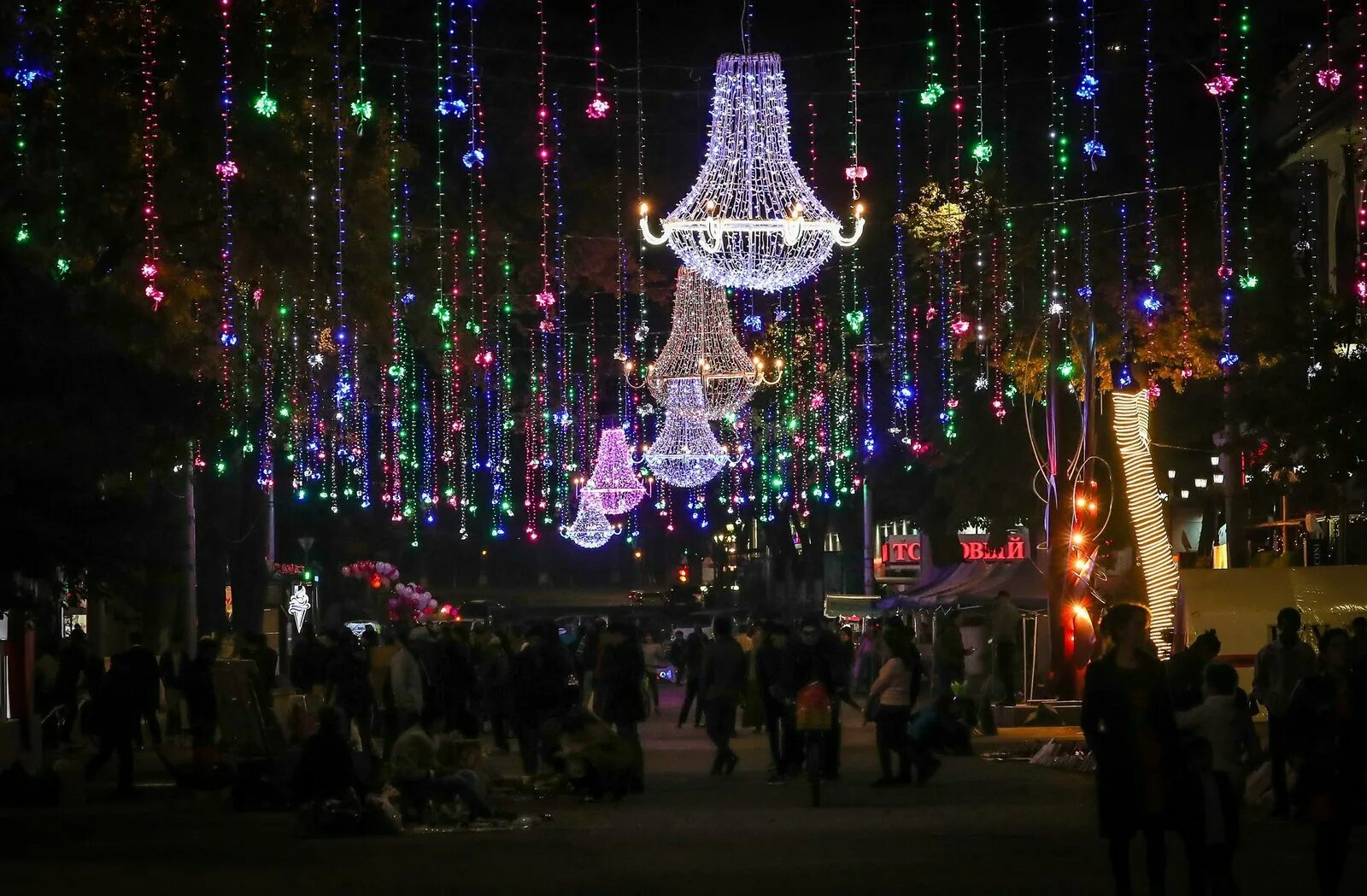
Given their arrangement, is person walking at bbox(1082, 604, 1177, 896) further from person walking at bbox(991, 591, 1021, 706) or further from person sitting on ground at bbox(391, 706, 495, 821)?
person walking at bbox(991, 591, 1021, 706)

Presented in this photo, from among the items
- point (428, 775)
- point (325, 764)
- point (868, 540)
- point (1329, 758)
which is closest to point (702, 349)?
point (428, 775)

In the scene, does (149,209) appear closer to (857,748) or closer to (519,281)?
(857,748)

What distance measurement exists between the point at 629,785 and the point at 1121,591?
1348 cm

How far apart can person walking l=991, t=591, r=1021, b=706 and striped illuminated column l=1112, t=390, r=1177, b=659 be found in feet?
15.9

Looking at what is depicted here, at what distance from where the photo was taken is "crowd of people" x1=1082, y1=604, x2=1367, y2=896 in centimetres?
1035

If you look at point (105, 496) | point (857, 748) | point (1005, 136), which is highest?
point (1005, 136)

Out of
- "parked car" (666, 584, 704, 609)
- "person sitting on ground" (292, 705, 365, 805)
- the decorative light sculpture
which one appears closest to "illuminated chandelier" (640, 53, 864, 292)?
"person sitting on ground" (292, 705, 365, 805)

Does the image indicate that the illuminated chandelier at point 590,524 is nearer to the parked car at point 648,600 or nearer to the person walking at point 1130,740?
the parked car at point 648,600

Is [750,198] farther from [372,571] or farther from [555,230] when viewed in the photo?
[372,571]

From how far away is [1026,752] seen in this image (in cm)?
2431

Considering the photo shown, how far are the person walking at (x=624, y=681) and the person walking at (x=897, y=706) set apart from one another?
227cm

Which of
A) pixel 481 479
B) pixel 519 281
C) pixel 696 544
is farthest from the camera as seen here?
pixel 696 544

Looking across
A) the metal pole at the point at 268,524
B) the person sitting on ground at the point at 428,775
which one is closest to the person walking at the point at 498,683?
the person sitting on ground at the point at 428,775

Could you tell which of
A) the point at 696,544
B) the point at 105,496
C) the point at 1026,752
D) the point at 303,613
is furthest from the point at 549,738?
the point at 696,544
